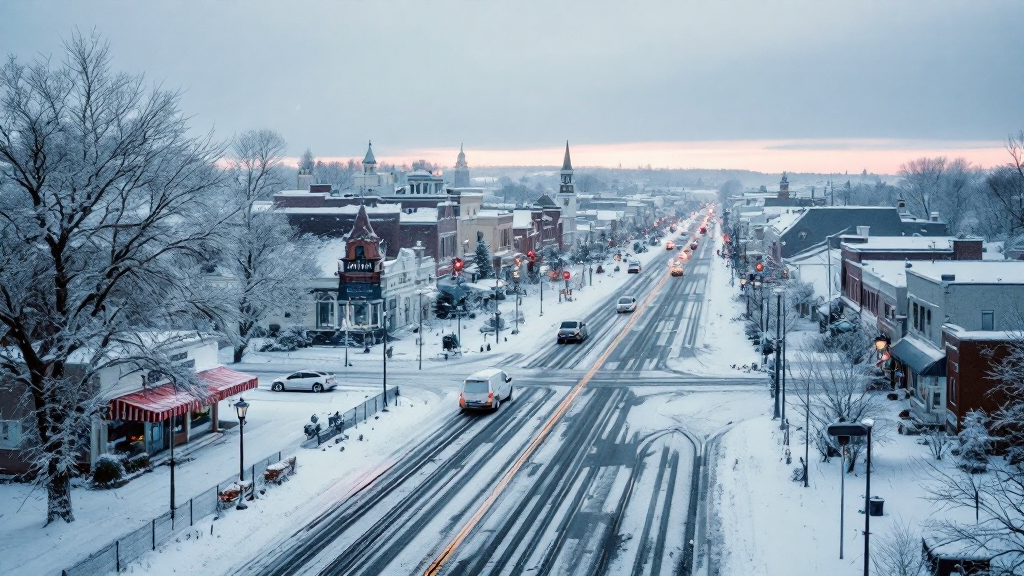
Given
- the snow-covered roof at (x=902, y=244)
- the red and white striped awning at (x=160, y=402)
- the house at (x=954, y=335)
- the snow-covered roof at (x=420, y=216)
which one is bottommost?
the red and white striped awning at (x=160, y=402)

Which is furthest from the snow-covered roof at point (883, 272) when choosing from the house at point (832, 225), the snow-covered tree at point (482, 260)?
the snow-covered tree at point (482, 260)

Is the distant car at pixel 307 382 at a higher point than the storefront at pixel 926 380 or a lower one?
lower

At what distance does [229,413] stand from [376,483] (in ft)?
44.0

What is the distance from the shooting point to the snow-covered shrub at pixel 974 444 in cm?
2692

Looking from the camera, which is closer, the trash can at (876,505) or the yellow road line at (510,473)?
the yellow road line at (510,473)

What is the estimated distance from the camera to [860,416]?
28531 millimetres

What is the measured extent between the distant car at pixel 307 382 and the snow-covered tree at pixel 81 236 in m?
16.2

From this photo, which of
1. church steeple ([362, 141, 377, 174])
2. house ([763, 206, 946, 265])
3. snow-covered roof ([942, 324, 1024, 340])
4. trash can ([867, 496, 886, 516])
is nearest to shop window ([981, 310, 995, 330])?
snow-covered roof ([942, 324, 1024, 340])

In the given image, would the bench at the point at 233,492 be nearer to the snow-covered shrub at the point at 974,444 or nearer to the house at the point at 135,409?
the house at the point at 135,409

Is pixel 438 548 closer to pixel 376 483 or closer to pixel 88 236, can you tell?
pixel 376 483

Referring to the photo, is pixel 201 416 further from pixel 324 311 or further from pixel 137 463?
pixel 324 311

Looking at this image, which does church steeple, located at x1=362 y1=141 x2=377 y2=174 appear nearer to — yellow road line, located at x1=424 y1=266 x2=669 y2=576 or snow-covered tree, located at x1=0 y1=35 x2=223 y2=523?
yellow road line, located at x1=424 y1=266 x2=669 y2=576

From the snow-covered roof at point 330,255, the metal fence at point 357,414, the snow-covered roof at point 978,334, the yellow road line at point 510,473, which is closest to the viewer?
the yellow road line at point 510,473

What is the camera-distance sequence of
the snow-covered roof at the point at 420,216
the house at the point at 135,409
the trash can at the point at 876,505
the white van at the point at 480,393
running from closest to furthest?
the trash can at the point at 876,505 → the house at the point at 135,409 → the white van at the point at 480,393 → the snow-covered roof at the point at 420,216
